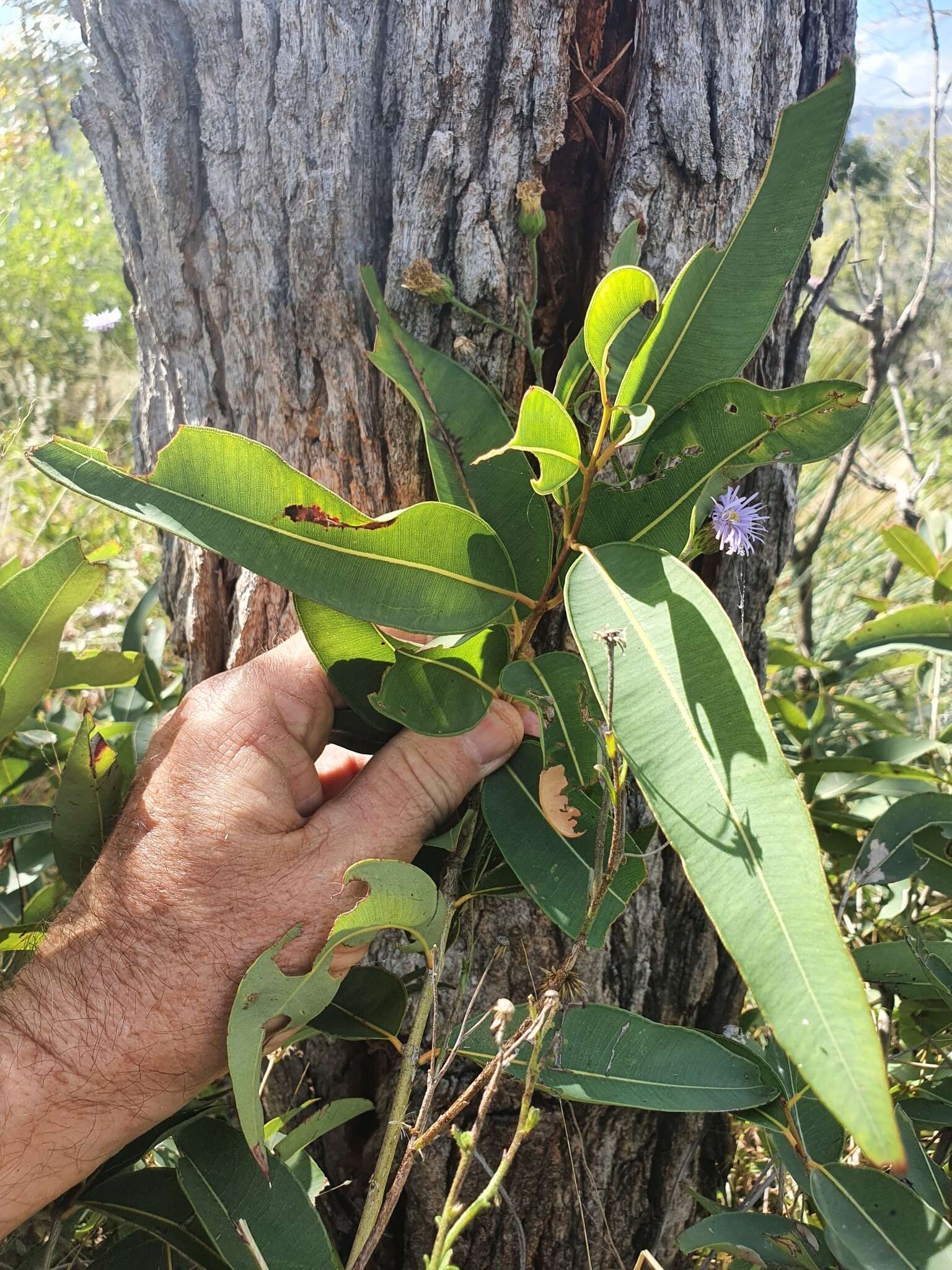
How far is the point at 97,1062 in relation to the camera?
979mm

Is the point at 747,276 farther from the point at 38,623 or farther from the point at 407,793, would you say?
the point at 38,623

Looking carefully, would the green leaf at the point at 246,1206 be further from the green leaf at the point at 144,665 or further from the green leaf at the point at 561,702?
the green leaf at the point at 144,665

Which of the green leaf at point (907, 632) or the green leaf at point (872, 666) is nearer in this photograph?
the green leaf at point (907, 632)

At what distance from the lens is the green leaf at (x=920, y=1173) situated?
99cm

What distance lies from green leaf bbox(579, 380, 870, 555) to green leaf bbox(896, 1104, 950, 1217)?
2.27 ft

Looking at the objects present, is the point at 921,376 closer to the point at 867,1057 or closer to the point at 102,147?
the point at 102,147

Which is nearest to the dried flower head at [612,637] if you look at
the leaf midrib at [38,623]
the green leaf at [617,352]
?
the green leaf at [617,352]

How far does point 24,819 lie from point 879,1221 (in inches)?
45.8

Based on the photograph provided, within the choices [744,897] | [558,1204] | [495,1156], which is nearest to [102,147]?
[744,897]

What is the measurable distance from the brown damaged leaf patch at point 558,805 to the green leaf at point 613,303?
402 mm

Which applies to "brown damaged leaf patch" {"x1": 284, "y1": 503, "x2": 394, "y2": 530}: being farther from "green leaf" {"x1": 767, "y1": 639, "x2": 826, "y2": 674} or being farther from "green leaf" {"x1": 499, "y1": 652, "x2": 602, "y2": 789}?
"green leaf" {"x1": 767, "y1": 639, "x2": 826, "y2": 674}

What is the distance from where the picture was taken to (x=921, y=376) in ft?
13.8

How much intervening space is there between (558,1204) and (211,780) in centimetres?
88

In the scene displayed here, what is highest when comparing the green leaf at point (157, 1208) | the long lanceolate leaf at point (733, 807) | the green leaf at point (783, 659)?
the long lanceolate leaf at point (733, 807)
